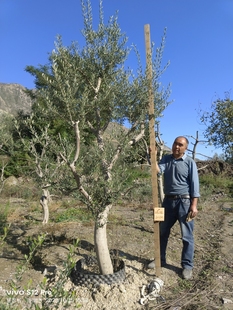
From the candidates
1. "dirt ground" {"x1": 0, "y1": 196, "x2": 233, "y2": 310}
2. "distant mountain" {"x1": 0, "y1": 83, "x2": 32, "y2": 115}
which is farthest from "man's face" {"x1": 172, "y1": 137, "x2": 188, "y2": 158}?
"distant mountain" {"x1": 0, "y1": 83, "x2": 32, "y2": 115}

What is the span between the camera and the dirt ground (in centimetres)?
421

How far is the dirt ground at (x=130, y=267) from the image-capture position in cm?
421

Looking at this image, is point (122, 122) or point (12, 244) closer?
point (122, 122)

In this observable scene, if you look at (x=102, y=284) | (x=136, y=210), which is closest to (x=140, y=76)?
(x=102, y=284)

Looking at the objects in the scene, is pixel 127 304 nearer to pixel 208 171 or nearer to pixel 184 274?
pixel 184 274

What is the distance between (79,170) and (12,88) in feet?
377

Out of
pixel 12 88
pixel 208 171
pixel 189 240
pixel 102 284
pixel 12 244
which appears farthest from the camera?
pixel 12 88

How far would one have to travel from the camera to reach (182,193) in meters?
5.39

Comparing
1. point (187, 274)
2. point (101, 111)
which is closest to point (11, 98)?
point (101, 111)

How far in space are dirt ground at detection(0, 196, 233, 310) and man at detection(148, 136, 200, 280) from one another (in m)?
0.43

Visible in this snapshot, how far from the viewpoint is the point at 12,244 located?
21.0 ft

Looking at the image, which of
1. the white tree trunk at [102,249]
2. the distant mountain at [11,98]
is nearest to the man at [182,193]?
the white tree trunk at [102,249]

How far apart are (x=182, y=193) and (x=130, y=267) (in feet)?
5.20

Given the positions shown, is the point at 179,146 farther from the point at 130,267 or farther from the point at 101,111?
the point at 130,267
